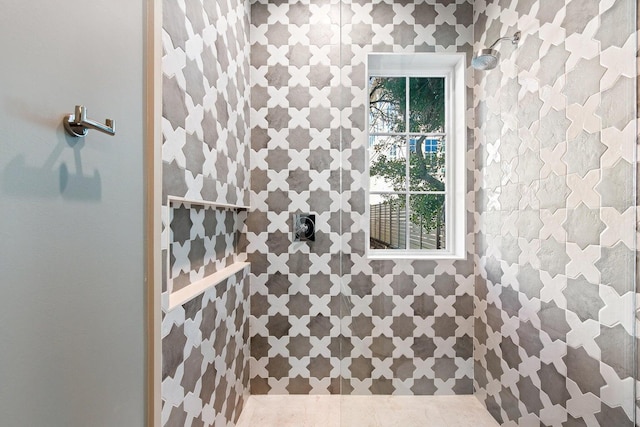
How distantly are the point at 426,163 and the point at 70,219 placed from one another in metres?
0.89

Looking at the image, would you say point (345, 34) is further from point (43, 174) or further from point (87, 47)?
point (43, 174)

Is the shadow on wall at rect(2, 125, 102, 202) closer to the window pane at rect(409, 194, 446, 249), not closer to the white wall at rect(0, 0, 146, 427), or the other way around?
the white wall at rect(0, 0, 146, 427)

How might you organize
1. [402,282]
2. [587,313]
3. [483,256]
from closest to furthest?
[587,313] → [483,256] → [402,282]

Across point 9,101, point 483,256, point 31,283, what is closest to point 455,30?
point 483,256

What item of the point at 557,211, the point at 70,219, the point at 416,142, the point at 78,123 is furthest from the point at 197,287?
the point at 557,211

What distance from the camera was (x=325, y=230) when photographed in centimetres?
172

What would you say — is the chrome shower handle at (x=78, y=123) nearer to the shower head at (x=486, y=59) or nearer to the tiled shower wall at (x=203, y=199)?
the tiled shower wall at (x=203, y=199)

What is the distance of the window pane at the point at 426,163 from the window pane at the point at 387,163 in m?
0.03

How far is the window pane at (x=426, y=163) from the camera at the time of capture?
0.92m

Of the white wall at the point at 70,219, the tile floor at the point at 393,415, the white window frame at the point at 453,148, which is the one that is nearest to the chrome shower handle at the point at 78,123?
the white wall at the point at 70,219

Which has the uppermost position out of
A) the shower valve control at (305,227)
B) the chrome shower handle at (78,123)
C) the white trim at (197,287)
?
the chrome shower handle at (78,123)

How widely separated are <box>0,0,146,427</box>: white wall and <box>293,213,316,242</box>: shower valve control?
1.02 meters

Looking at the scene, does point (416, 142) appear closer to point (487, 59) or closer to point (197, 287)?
point (487, 59)

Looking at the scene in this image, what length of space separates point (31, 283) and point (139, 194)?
0.32 meters
